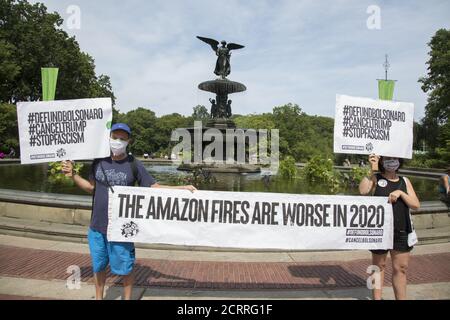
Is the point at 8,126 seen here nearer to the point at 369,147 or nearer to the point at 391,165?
the point at 369,147

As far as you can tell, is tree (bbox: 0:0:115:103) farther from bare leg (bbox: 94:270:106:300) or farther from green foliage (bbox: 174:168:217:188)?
bare leg (bbox: 94:270:106:300)

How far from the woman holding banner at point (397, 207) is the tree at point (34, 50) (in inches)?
1581

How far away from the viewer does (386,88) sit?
7.24 m

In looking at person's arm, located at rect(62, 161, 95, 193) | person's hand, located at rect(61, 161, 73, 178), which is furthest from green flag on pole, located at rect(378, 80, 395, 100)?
person's hand, located at rect(61, 161, 73, 178)

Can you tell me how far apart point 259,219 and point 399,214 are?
1880 mm

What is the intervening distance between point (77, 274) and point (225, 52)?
23.7m

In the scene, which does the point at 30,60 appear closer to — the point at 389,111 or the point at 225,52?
the point at 225,52

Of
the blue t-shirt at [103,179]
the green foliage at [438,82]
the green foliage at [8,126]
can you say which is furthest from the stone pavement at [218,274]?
the green foliage at [438,82]

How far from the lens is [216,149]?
24875 millimetres

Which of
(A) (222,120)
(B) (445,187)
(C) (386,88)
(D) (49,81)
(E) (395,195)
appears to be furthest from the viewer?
(A) (222,120)

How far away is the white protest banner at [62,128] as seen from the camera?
464 cm

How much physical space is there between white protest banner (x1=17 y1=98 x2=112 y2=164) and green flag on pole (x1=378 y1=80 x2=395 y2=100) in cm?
557

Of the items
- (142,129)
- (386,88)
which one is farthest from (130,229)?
(142,129)

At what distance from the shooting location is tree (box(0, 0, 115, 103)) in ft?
129
